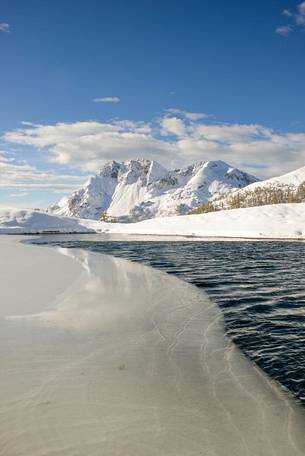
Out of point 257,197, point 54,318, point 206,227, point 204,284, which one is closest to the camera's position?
point 54,318

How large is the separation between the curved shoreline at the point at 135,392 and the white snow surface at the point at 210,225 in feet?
193

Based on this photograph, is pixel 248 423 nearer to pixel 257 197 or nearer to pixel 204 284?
pixel 204 284

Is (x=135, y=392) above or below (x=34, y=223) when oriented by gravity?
below

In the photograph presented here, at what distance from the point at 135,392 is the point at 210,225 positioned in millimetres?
80486

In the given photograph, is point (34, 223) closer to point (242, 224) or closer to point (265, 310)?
point (242, 224)

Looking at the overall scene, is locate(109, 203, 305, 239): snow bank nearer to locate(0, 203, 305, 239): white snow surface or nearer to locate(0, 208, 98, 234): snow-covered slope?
locate(0, 203, 305, 239): white snow surface

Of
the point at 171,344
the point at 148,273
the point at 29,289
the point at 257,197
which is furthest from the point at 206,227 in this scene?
the point at 257,197

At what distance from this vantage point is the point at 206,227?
84.9 m

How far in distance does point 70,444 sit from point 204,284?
46.0 feet

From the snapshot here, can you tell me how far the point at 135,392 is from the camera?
643 cm

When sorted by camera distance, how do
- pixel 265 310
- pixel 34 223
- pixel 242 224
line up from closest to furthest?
pixel 265 310, pixel 242 224, pixel 34 223

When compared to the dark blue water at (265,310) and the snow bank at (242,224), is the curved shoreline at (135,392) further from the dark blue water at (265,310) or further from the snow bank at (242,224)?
the snow bank at (242,224)

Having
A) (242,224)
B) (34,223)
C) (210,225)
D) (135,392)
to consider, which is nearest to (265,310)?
(135,392)

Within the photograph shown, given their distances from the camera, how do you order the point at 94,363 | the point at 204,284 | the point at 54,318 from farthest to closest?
1. the point at 204,284
2. the point at 54,318
3. the point at 94,363
